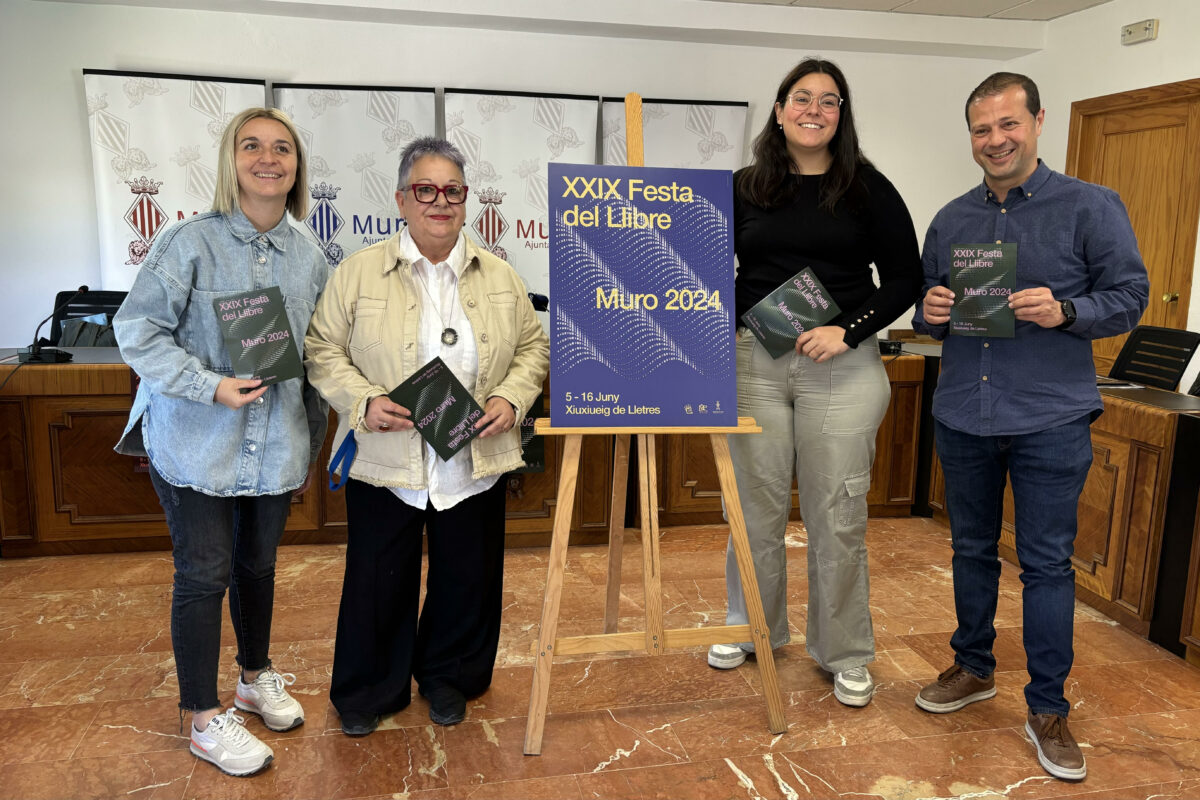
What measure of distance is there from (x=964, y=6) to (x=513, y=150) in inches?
121

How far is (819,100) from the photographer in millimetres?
2164

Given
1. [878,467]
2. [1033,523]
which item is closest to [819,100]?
[1033,523]

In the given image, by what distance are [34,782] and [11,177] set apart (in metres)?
4.62

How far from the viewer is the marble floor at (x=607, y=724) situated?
79.6 inches

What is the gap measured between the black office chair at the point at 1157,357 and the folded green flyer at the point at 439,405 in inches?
133

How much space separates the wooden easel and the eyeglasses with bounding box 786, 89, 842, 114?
0.41 metres

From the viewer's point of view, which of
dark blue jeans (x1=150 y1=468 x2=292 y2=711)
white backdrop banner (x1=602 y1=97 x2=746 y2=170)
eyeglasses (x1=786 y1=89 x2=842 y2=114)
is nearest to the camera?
dark blue jeans (x1=150 y1=468 x2=292 y2=711)

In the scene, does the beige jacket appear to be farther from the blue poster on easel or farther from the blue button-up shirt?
the blue button-up shirt

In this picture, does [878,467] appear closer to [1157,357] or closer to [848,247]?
[1157,357]

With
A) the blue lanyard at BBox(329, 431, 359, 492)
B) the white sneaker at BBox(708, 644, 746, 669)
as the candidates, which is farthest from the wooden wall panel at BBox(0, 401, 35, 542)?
the white sneaker at BBox(708, 644, 746, 669)

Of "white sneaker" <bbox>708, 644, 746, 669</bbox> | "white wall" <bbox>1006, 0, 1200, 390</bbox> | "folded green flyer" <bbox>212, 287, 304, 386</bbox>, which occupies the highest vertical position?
"white wall" <bbox>1006, 0, 1200, 390</bbox>

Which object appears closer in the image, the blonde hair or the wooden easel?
the blonde hair

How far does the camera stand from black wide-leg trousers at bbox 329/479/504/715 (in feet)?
7.13

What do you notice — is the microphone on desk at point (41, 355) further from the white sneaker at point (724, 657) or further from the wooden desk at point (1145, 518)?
the wooden desk at point (1145, 518)
